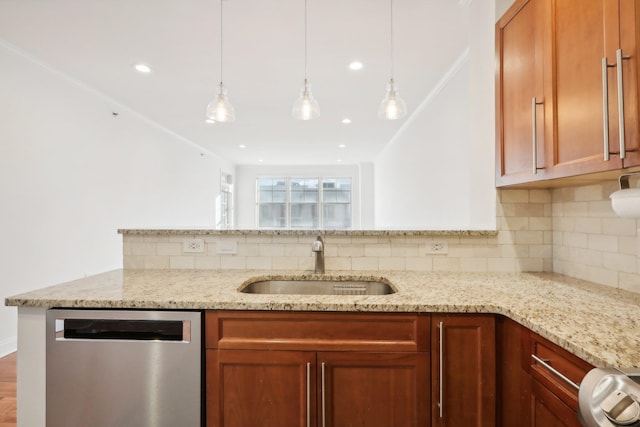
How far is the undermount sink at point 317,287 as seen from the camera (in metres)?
1.72

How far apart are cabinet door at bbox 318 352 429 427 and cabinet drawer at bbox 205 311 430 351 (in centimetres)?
4

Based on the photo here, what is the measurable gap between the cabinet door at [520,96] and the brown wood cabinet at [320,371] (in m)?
0.87

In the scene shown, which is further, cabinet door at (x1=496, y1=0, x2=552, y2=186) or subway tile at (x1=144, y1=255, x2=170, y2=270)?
subway tile at (x1=144, y1=255, x2=170, y2=270)

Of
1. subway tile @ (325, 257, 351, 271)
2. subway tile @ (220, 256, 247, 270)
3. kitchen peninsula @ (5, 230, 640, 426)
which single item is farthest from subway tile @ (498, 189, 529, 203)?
subway tile @ (220, 256, 247, 270)

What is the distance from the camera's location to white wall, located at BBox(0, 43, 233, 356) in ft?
9.35

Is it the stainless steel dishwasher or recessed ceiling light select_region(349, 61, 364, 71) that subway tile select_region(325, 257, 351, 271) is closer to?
the stainless steel dishwasher

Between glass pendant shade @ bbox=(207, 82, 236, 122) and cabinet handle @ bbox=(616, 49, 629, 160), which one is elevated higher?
glass pendant shade @ bbox=(207, 82, 236, 122)

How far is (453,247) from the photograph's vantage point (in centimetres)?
181

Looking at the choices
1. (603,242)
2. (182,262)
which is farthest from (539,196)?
(182,262)

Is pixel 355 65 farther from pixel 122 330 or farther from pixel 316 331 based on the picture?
pixel 122 330

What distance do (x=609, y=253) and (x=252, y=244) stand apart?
1.70 meters

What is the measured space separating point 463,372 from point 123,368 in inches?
49.3

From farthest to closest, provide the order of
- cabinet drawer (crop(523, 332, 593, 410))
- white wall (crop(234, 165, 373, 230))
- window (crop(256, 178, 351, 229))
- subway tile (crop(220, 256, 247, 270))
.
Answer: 1. window (crop(256, 178, 351, 229))
2. white wall (crop(234, 165, 373, 230))
3. subway tile (crop(220, 256, 247, 270))
4. cabinet drawer (crop(523, 332, 593, 410))

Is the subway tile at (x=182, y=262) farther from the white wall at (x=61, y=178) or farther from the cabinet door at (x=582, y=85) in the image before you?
the white wall at (x=61, y=178)
